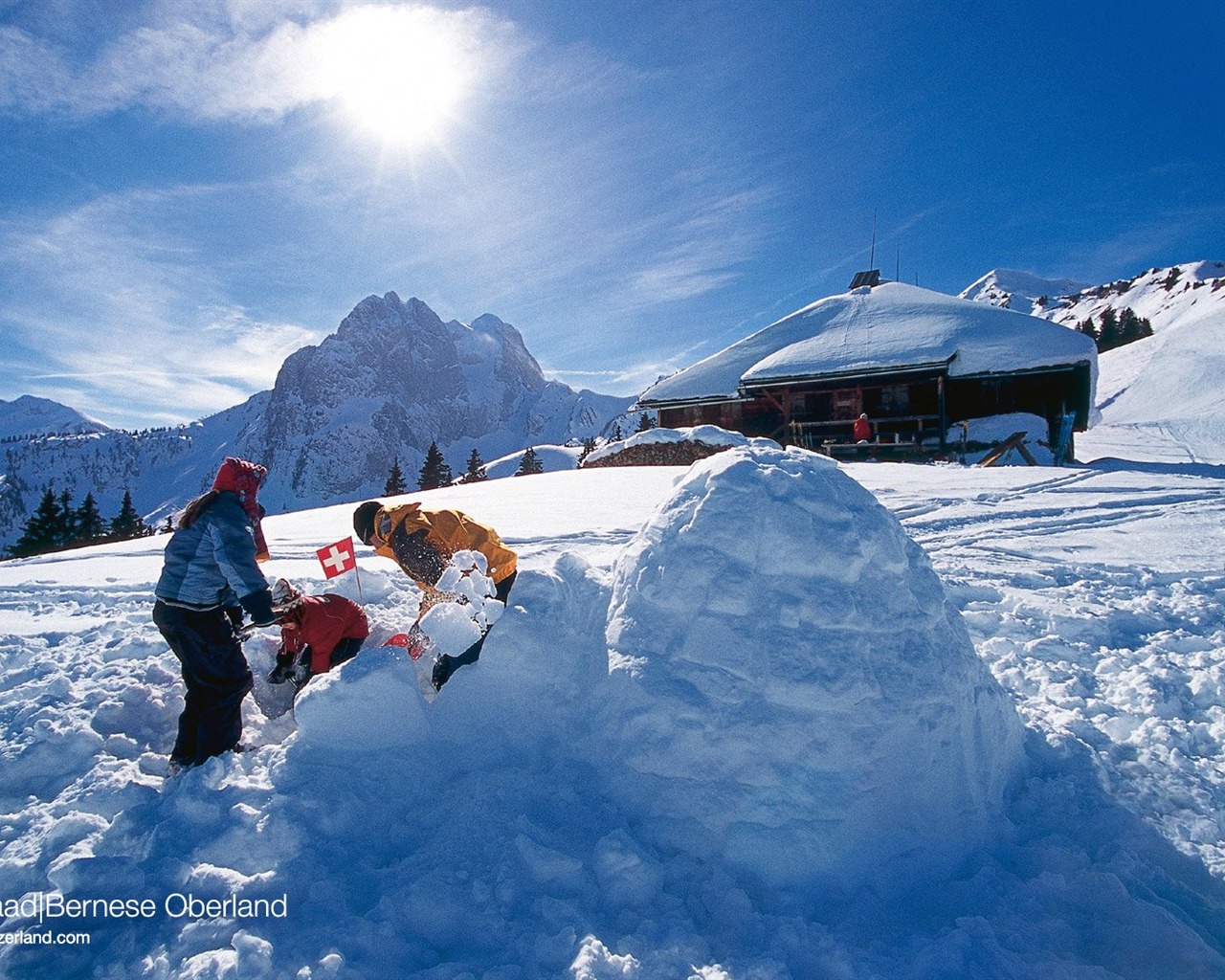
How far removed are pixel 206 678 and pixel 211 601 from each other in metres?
0.38

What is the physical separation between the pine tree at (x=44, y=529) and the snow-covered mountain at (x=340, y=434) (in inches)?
4824

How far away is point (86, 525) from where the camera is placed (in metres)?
25.1

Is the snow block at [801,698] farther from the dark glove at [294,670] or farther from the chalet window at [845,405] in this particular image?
the chalet window at [845,405]

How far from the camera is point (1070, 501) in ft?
27.2

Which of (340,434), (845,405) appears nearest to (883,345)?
(845,405)

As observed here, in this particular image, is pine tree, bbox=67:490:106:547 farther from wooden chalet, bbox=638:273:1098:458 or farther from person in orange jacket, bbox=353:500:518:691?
person in orange jacket, bbox=353:500:518:691

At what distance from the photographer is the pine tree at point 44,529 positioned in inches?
910

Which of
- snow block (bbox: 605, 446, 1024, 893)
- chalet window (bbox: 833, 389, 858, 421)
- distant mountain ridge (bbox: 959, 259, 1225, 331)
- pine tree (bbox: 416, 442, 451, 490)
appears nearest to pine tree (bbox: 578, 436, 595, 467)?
chalet window (bbox: 833, 389, 858, 421)

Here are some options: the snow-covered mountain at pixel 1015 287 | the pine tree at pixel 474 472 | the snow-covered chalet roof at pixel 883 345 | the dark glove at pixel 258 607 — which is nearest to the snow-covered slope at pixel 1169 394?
the snow-covered chalet roof at pixel 883 345

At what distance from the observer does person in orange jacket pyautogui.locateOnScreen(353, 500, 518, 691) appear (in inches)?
145

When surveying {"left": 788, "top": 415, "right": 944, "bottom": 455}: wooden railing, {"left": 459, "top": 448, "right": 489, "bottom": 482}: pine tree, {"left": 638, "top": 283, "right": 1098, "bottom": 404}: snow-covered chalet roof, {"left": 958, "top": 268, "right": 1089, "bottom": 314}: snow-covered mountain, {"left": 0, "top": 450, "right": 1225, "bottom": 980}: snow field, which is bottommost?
{"left": 0, "top": 450, "right": 1225, "bottom": 980}: snow field

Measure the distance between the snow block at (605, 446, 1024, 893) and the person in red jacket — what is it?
1.73 metres

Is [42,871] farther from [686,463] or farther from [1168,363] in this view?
[1168,363]

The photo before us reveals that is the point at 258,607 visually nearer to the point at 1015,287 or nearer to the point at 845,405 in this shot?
the point at 845,405
